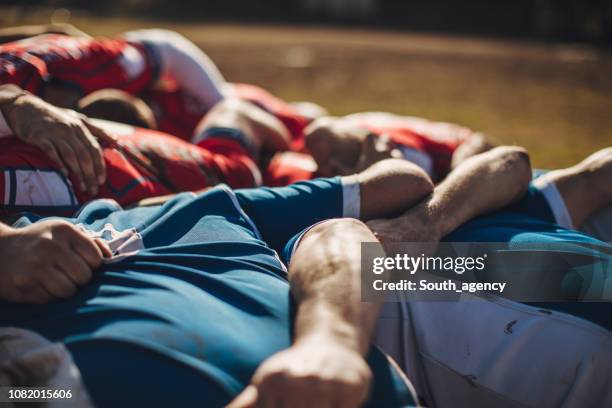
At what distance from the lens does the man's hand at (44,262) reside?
107 centimetres

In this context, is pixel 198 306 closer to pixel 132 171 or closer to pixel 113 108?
pixel 132 171

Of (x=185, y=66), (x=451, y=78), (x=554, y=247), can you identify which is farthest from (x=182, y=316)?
(x=451, y=78)

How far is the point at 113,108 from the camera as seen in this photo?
90.1 inches

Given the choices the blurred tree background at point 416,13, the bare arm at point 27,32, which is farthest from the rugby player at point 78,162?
the blurred tree background at point 416,13

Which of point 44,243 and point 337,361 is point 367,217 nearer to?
point 337,361

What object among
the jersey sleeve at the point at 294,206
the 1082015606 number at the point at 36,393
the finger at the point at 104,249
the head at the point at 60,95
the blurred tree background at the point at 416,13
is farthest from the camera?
the blurred tree background at the point at 416,13

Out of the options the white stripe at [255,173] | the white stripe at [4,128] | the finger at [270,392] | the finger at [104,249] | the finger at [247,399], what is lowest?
the white stripe at [255,173]

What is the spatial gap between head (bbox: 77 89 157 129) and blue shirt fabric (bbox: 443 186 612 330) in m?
1.43

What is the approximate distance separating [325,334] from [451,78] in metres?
5.70

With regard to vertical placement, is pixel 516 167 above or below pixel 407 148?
above

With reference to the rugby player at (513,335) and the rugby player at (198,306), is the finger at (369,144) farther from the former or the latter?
the rugby player at (198,306)

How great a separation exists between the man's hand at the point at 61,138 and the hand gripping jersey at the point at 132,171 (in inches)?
1.5

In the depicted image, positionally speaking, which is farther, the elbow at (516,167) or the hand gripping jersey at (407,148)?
the hand gripping jersey at (407,148)

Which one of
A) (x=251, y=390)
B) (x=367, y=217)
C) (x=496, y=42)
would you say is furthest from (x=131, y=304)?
(x=496, y=42)
